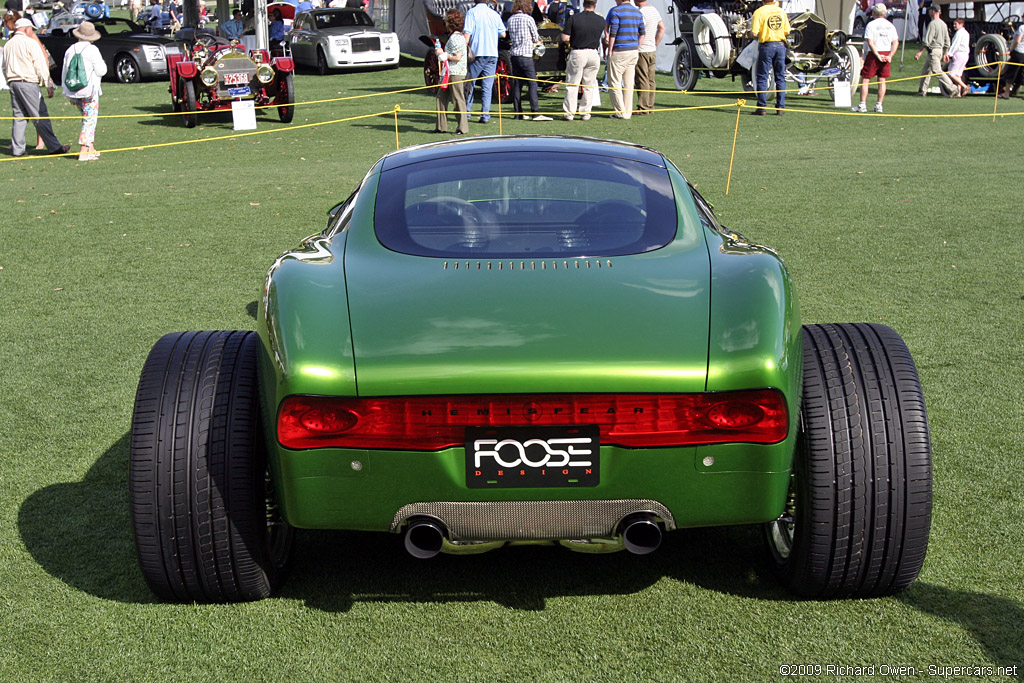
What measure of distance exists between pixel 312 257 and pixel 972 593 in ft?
7.56

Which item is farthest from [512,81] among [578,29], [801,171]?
[801,171]

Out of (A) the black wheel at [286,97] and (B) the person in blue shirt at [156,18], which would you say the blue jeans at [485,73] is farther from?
(B) the person in blue shirt at [156,18]

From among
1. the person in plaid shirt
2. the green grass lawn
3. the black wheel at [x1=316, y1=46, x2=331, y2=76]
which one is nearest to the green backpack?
the green grass lawn

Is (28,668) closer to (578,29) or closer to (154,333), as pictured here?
(154,333)

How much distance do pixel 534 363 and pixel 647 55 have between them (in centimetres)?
1758

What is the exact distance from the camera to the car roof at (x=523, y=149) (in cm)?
409

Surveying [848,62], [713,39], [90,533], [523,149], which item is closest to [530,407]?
[523,149]

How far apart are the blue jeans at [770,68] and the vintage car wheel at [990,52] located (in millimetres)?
6411

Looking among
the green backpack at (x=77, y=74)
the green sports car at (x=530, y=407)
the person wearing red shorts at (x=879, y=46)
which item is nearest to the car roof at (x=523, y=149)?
the green sports car at (x=530, y=407)

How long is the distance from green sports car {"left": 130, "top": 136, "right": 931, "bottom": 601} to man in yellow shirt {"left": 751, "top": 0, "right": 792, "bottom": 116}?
1574cm

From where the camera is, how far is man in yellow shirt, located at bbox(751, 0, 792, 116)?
722 inches

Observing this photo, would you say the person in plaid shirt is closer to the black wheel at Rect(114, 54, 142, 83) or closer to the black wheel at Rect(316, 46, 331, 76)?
the black wheel at Rect(316, 46, 331, 76)

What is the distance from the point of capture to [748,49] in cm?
2066

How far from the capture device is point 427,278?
3.22 metres
